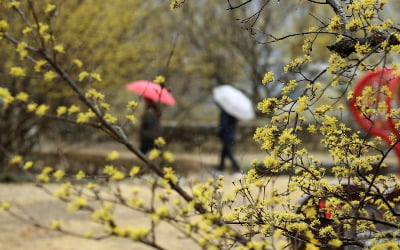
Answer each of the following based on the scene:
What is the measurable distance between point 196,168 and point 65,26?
361cm

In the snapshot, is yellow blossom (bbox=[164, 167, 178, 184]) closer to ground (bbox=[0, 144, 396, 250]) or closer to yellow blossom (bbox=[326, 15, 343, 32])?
yellow blossom (bbox=[326, 15, 343, 32])

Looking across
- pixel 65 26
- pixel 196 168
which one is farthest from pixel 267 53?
pixel 65 26

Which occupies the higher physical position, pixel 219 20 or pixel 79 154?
pixel 219 20

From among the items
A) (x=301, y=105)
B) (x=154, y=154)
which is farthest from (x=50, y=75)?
(x=301, y=105)

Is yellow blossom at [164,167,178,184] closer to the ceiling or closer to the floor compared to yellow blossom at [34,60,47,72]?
closer to the floor

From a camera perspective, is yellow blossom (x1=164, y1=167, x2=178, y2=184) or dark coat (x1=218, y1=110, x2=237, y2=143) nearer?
yellow blossom (x1=164, y1=167, x2=178, y2=184)

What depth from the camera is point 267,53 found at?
699 inches

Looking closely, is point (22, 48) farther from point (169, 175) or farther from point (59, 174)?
point (169, 175)

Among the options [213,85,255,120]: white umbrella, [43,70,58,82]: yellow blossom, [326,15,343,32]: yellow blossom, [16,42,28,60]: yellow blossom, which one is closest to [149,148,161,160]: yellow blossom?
[43,70,58,82]: yellow blossom

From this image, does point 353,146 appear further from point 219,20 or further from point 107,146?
point 219,20

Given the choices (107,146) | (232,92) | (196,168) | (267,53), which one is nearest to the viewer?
(196,168)

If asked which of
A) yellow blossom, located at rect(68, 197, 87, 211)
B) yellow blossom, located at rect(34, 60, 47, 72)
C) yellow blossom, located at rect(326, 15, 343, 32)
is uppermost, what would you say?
yellow blossom, located at rect(326, 15, 343, 32)

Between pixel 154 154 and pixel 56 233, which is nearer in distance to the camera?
pixel 154 154

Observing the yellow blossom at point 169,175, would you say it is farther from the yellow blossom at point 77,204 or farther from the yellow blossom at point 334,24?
the yellow blossom at point 334,24
